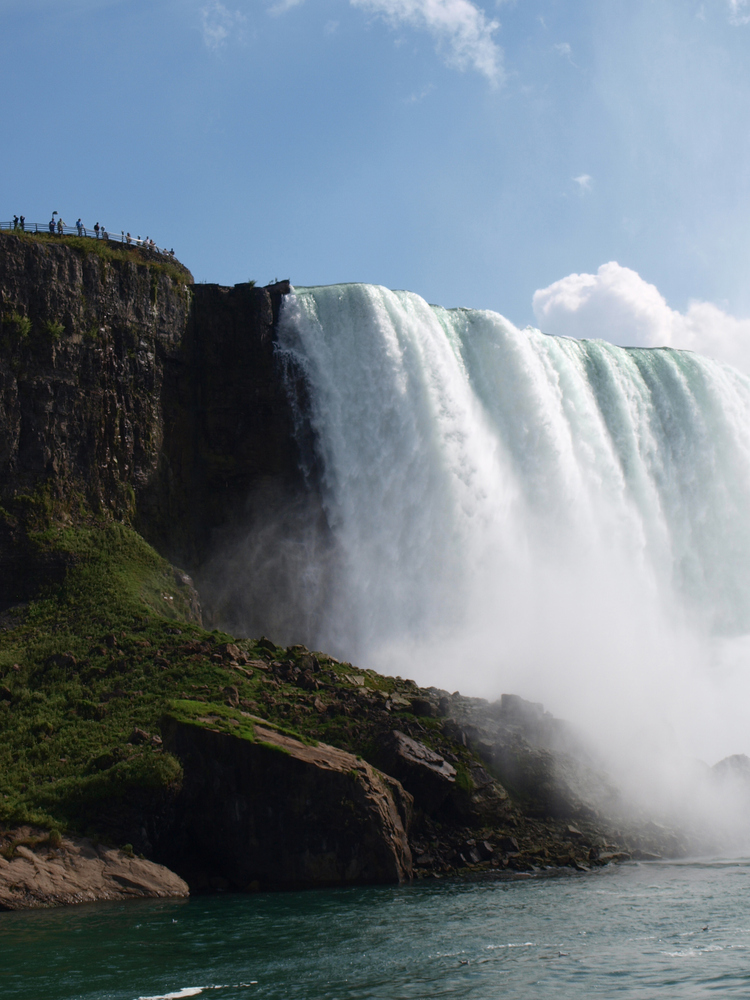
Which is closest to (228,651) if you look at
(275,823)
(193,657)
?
(193,657)

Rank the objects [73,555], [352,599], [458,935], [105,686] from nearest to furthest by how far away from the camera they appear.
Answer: [458,935]
[105,686]
[73,555]
[352,599]

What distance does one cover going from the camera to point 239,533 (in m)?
43.2

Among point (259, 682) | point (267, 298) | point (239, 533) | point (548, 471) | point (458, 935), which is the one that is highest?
point (267, 298)

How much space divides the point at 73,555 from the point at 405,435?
51.8 feet

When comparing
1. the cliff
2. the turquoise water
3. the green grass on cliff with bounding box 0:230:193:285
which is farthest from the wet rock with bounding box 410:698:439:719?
the green grass on cliff with bounding box 0:230:193:285

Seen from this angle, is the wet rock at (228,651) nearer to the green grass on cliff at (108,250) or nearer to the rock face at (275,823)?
the rock face at (275,823)

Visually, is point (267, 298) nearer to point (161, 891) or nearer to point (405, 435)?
point (405, 435)

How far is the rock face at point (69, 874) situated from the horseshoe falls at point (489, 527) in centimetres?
1798

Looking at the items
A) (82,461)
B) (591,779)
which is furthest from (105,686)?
(591,779)

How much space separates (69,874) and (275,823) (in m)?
5.04

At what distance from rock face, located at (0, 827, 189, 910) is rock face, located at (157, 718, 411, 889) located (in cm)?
114

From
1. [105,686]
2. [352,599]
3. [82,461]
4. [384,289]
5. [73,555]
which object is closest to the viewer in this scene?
[105,686]

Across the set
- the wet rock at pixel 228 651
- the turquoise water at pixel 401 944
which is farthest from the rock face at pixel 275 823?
the wet rock at pixel 228 651

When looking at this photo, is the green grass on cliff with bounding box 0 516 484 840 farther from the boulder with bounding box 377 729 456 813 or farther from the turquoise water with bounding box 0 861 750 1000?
the turquoise water with bounding box 0 861 750 1000
